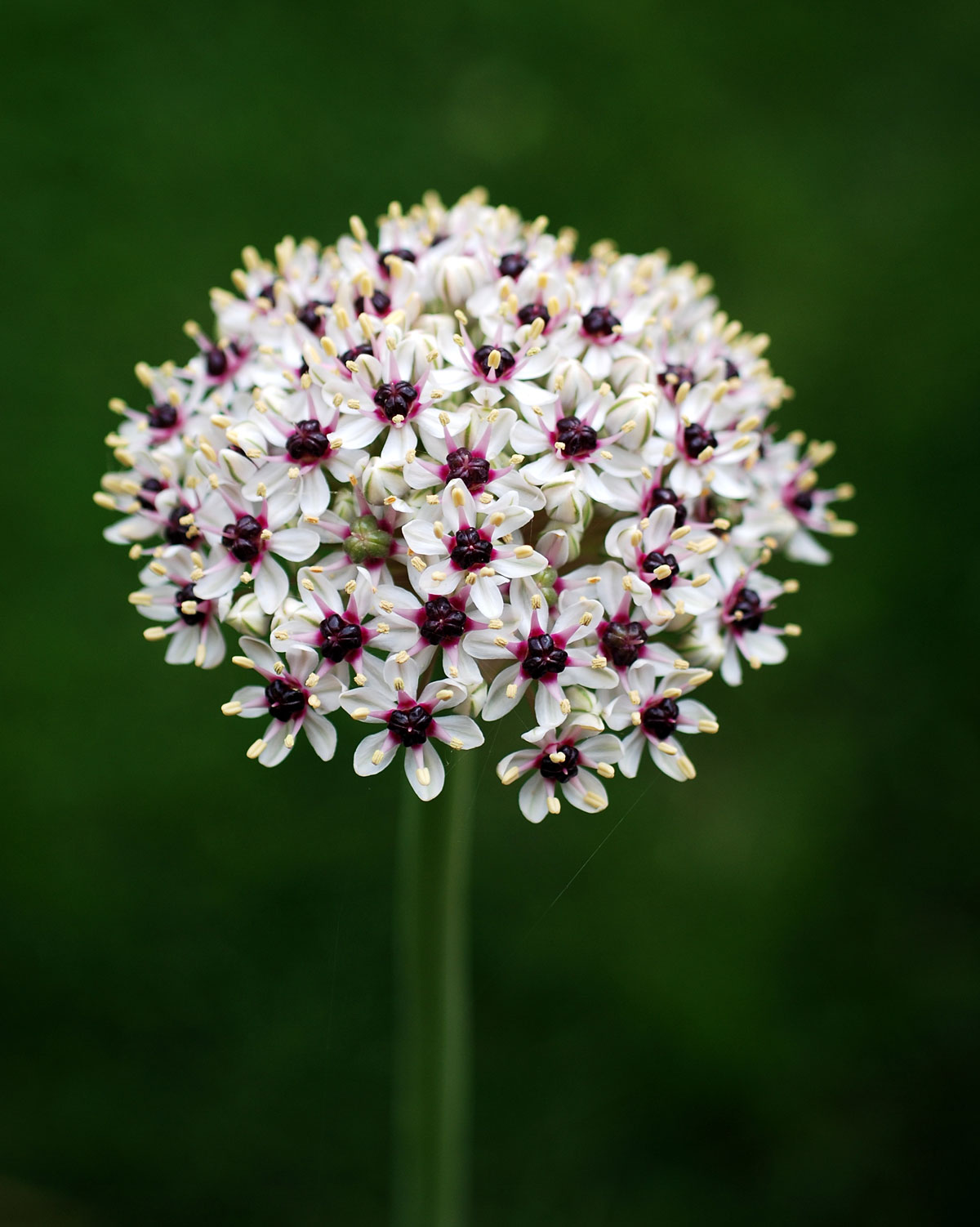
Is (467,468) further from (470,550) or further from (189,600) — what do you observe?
(189,600)

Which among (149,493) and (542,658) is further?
(149,493)

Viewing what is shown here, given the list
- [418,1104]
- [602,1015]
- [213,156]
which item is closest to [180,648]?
[418,1104]

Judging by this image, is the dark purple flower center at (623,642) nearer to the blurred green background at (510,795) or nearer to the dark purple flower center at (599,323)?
the dark purple flower center at (599,323)

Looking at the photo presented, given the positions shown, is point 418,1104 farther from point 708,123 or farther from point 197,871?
point 708,123

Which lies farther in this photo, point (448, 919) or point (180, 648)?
point (448, 919)

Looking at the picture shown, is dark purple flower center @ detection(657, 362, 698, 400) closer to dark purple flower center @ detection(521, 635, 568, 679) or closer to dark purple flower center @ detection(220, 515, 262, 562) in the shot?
dark purple flower center @ detection(521, 635, 568, 679)

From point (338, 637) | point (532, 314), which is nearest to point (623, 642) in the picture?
point (338, 637)
